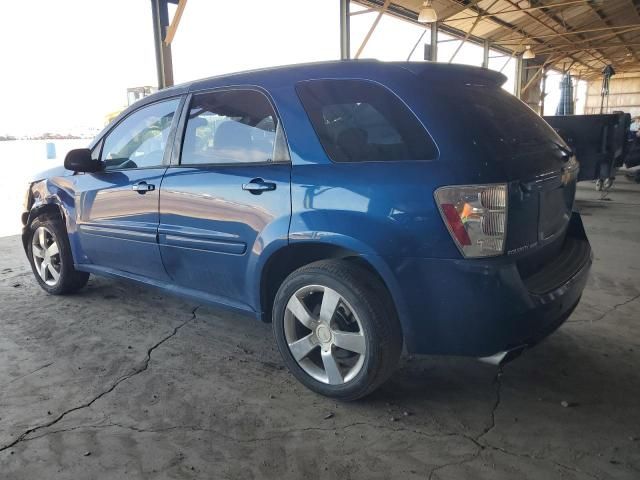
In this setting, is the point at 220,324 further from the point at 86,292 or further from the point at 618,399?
the point at 618,399

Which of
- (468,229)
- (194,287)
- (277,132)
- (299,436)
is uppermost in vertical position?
(277,132)

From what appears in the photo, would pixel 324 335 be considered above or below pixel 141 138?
below

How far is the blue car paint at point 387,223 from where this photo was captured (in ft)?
6.79

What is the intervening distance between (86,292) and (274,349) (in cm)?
212

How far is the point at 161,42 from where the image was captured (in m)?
8.59

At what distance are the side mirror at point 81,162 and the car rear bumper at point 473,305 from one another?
98.6 inches

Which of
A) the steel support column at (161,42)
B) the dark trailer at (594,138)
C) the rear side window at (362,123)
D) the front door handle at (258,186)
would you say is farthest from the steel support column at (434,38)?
the front door handle at (258,186)

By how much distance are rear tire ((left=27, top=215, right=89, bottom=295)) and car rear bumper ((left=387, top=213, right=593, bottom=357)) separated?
3042 millimetres

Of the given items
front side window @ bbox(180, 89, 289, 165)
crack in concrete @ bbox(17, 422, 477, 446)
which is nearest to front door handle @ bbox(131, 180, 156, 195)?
front side window @ bbox(180, 89, 289, 165)

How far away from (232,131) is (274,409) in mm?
1568

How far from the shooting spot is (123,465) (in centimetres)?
208

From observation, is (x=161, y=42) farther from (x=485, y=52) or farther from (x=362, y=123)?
(x=485, y=52)

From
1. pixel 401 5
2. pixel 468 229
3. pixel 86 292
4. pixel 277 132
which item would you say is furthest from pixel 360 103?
pixel 401 5

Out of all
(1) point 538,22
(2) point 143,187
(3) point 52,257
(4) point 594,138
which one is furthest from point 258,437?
(1) point 538,22
